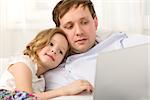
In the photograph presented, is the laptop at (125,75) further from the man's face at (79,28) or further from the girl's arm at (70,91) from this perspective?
the man's face at (79,28)

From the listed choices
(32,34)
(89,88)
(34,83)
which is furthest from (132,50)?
(32,34)

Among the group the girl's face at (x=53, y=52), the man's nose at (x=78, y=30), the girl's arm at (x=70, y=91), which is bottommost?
the girl's arm at (x=70, y=91)

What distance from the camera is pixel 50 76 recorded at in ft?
3.84

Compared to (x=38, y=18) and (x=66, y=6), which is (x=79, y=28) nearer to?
(x=66, y=6)

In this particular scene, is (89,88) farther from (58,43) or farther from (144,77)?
(144,77)

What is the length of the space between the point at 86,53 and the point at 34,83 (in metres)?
0.26

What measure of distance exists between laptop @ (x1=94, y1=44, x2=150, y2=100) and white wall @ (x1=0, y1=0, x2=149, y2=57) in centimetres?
150

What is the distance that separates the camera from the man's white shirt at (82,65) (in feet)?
3.76

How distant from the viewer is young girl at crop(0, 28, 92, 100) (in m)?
0.93

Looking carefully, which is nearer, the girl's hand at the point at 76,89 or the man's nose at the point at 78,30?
the girl's hand at the point at 76,89

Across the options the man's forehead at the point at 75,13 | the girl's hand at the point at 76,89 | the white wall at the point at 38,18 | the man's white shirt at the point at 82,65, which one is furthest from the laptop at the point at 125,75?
the white wall at the point at 38,18

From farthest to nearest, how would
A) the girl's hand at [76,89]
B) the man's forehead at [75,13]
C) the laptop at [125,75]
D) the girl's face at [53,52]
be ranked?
the man's forehead at [75,13]
the girl's face at [53,52]
the girl's hand at [76,89]
the laptop at [125,75]

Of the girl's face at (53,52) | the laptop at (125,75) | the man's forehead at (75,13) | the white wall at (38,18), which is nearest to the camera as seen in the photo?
the laptop at (125,75)

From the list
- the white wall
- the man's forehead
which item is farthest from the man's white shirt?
the white wall
